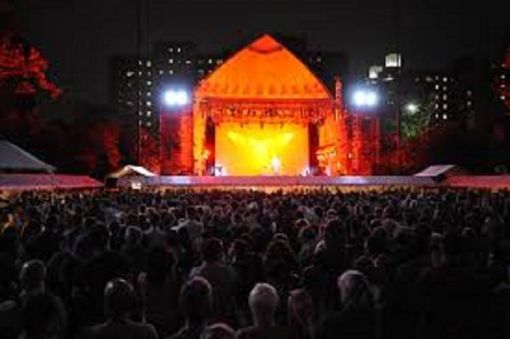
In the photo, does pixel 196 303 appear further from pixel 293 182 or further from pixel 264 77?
pixel 264 77

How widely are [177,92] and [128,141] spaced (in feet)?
77.4

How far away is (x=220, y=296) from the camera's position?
313 inches

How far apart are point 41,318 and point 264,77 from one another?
61.4m

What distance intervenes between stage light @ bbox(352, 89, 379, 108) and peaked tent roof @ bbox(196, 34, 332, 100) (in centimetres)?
482

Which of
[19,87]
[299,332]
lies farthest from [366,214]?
[19,87]

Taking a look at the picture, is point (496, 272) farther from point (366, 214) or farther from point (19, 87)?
point (19, 87)

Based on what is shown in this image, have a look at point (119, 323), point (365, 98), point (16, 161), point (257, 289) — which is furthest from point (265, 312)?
point (365, 98)

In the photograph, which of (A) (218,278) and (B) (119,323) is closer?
(B) (119,323)

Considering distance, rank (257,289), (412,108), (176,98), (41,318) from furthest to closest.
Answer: (412,108)
(176,98)
(257,289)
(41,318)

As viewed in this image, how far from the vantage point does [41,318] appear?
515 cm

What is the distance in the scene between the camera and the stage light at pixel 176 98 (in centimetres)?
5569

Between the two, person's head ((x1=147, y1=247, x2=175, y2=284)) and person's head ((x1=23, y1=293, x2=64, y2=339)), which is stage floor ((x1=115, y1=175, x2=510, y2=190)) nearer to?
person's head ((x1=147, y1=247, x2=175, y2=284))

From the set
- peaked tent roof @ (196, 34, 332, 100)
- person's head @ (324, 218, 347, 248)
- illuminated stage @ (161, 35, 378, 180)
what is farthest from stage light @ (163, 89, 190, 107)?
person's head @ (324, 218, 347, 248)

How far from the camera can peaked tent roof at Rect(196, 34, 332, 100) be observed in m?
62.8
